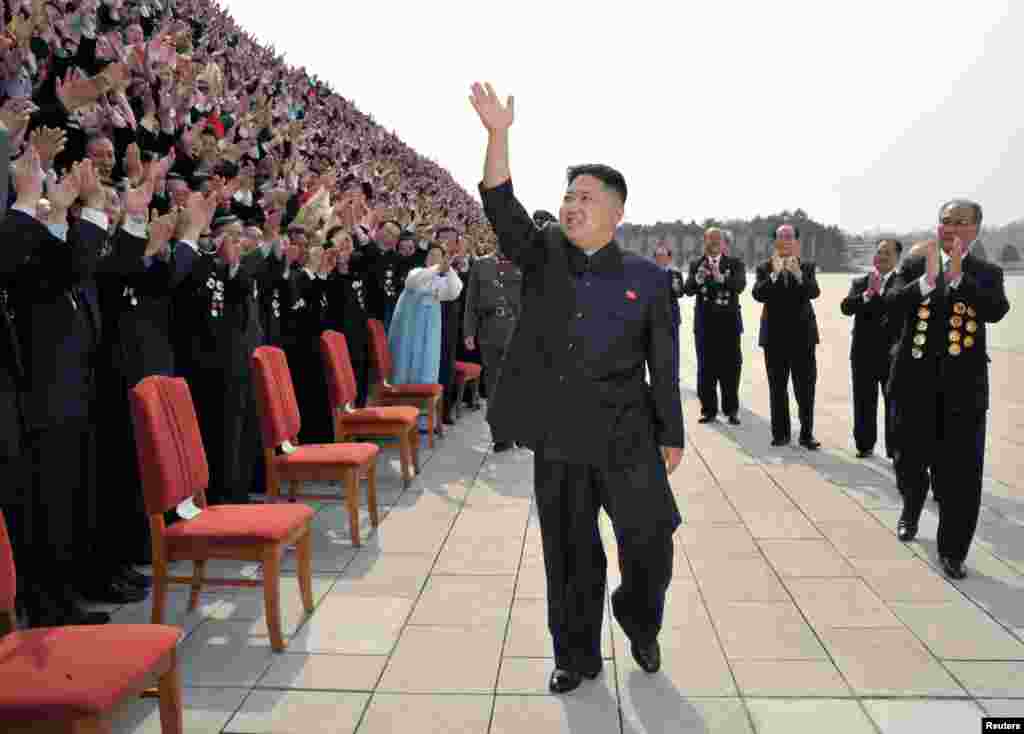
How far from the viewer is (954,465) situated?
15.3 ft

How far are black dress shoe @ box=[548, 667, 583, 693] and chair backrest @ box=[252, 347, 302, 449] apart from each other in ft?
7.51

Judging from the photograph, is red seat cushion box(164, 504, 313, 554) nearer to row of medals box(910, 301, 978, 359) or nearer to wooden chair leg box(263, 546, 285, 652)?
wooden chair leg box(263, 546, 285, 652)

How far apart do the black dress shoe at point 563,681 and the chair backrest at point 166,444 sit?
1675 mm

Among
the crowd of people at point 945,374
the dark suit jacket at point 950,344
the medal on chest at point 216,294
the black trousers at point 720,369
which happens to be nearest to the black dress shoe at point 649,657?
the crowd of people at point 945,374

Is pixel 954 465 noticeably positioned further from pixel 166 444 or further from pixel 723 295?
pixel 723 295

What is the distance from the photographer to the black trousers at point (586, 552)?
3254 millimetres

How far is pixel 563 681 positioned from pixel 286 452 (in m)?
2.60

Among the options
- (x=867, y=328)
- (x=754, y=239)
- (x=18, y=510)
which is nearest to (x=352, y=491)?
(x=18, y=510)

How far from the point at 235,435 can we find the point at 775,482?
13.0 ft

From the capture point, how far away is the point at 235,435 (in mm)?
5383

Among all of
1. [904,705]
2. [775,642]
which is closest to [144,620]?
[775,642]

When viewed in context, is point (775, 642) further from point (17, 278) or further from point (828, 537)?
point (17, 278)

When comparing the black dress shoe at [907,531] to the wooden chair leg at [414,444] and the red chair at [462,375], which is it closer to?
the wooden chair leg at [414,444]

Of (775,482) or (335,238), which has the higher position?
(335,238)
